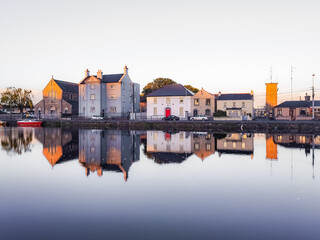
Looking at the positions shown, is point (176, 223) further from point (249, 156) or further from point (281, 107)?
point (281, 107)

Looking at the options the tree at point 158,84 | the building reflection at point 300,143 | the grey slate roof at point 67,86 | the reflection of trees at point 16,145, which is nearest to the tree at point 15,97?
the grey slate roof at point 67,86

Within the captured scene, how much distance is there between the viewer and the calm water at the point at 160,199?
7.38 m

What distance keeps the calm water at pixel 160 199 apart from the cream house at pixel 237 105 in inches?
1795

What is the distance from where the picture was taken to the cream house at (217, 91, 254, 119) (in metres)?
63.1

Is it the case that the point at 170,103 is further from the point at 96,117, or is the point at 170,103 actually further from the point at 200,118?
the point at 96,117

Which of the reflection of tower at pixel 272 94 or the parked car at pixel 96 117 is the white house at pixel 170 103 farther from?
the reflection of tower at pixel 272 94

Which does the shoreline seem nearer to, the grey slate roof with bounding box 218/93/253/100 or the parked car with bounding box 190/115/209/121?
the parked car with bounding box 190/115/209/121

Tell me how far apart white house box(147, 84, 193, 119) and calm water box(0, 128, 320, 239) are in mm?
45085

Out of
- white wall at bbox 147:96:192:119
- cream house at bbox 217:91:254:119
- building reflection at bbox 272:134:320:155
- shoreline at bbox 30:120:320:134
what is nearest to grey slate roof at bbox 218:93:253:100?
cream house at bbox 217:91:254:119

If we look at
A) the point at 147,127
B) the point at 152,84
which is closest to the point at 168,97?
the point at 147,127

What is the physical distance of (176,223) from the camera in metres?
7.81

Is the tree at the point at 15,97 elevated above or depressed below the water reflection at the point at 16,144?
above

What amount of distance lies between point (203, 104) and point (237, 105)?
27.6 ft

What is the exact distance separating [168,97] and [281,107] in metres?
28.1
